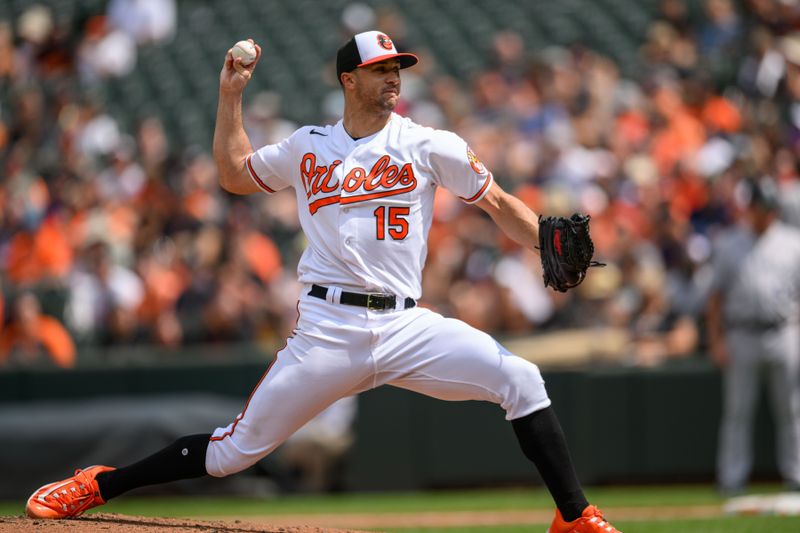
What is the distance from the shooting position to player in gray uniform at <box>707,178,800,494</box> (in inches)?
344

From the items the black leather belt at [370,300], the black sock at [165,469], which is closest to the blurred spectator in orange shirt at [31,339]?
the black sock at [165,469]

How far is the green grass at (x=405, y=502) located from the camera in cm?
864

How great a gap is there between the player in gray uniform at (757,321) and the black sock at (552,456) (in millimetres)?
4436

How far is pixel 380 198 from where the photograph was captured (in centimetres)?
477

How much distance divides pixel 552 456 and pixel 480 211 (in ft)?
22.9

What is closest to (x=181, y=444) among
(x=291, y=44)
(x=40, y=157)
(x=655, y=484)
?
(x=655, y=484)

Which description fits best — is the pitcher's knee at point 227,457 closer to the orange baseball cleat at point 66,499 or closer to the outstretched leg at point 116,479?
the outstretched leg at point 116,479

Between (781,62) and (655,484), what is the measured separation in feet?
16.5

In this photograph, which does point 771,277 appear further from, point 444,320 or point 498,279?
point 444,320

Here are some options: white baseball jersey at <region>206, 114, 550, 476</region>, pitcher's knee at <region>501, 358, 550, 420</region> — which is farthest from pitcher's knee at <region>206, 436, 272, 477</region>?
pitcher's knee at <region>501, 358, 550, 420</region>

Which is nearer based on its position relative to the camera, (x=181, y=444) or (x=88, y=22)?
(x=181, y=444)

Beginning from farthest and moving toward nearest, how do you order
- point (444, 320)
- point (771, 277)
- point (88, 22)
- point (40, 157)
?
point (88, 22), point (40, 157), point (771, 277), point (444, 320)

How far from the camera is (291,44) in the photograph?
674 inches

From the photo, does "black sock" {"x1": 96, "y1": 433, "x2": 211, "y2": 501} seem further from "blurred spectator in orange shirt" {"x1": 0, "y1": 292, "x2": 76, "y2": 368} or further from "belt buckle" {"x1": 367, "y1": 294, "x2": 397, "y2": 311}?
"blurred spectator in orange shirt" {"x1": 0, "y1": 292, "x2": 76, "y2": 368}
